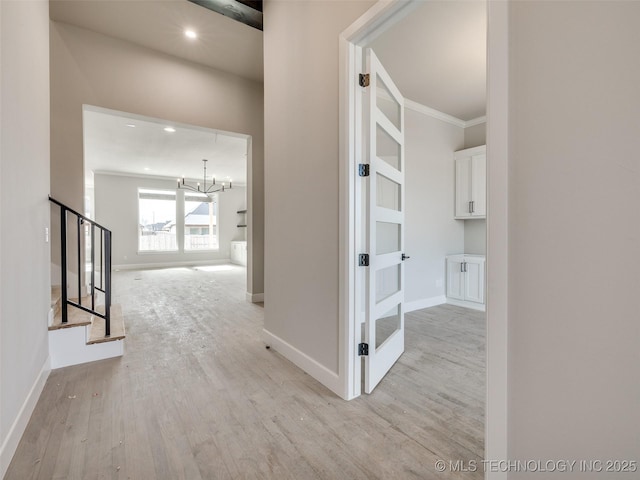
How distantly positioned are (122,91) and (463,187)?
4990mm

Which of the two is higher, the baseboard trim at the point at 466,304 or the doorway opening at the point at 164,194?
the doorway opening at the point at 164,194

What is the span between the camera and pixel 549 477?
101cm

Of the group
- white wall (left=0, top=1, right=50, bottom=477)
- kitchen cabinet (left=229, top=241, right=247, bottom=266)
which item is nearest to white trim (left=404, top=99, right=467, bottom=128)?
white wall (left=0, top=1, right=50, bottom=477)

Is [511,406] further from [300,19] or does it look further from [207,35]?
[207,35]

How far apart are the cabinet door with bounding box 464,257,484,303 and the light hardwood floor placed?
1.50 metres

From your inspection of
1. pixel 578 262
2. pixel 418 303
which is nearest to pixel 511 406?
pixel 578 262

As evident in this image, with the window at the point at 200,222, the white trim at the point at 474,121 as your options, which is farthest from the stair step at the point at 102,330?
the window at the point at 200,222

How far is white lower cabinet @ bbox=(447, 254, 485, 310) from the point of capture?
428cm

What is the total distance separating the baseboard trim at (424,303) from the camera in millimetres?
4240

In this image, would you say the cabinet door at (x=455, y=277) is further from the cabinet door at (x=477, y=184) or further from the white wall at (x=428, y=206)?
the cabinet door at (x=477, y=184)

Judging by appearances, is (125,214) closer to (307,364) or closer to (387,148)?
(307,364)

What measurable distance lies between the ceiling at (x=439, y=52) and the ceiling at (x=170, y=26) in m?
1.71

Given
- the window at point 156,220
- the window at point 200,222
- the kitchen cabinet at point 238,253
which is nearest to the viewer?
the window at point 156,220

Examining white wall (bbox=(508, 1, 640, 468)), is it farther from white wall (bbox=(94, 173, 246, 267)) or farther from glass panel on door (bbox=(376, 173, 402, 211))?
white wall (bbox=(94, 173, 246, 267))
